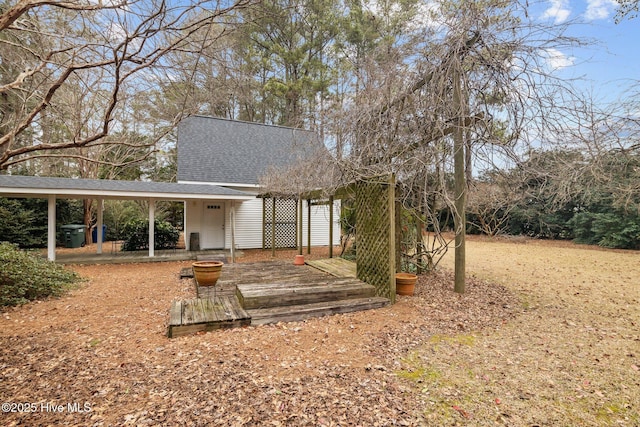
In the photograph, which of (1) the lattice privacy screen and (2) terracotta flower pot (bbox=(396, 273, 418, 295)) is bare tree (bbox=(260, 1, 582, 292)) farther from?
(1) the lattice privacy screen

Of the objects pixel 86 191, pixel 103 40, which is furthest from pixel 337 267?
pixel 86 191

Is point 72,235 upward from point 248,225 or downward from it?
downward

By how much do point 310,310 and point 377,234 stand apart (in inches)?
74.8

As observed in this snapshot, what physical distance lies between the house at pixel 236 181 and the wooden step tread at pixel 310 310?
659 centimetres

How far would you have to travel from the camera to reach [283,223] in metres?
13.0

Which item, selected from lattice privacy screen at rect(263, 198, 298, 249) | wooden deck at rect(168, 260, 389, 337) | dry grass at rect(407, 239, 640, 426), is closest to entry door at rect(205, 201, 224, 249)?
lattice privacy screen at rect(263, 198, 298, 249)

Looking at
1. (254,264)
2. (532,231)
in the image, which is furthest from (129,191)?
(532,231)

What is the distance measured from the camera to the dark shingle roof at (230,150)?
1217 cm

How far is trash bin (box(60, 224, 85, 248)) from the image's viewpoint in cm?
1224

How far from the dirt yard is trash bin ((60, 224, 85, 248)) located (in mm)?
8814

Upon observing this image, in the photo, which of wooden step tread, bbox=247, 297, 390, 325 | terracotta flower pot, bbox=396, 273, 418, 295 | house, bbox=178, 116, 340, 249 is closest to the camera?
wooden step tread, bbox=247, 297, 390, 325

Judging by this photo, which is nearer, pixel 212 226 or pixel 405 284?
pixel 405 284

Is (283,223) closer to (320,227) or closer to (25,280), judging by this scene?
(320,227)

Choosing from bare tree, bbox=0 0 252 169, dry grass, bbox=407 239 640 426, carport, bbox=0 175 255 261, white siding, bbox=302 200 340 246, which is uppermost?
bare tree, bbox=0 0 252 169
